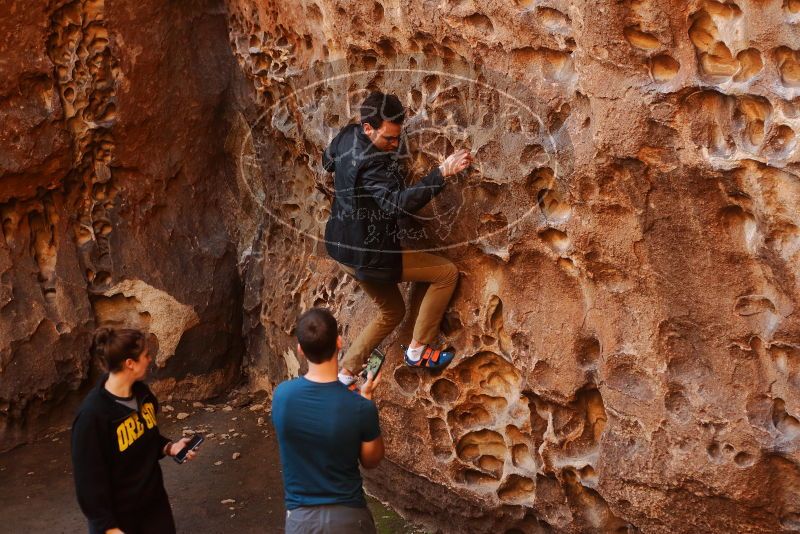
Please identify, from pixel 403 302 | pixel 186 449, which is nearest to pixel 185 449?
pixel 186 449

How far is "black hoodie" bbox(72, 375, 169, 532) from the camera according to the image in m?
3.84

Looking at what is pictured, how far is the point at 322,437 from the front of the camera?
3.50 meters

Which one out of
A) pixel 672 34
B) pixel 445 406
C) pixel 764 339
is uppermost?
pixel 672 34

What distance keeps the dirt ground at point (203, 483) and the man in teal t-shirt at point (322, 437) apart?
6.74 ft

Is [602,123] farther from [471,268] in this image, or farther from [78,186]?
[78,186]

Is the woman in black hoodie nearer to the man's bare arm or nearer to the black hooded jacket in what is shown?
the man's bare arm

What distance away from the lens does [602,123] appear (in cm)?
425

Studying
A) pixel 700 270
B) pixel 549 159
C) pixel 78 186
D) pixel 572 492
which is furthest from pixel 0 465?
pixel 700 270

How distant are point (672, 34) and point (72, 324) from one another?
14.2 feet

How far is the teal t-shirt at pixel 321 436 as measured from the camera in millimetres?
3504

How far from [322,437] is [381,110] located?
1813 millimetres

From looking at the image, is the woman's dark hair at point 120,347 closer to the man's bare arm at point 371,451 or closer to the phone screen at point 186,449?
the phone screen at point 186,449

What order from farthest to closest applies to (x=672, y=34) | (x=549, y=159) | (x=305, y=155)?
(x=305, y=155) < (x=549, y=159) < (x=672, y=34)

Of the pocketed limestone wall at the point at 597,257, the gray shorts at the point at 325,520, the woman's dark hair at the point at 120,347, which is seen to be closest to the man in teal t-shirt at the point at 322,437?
the gray shorts at the point at 325,520
